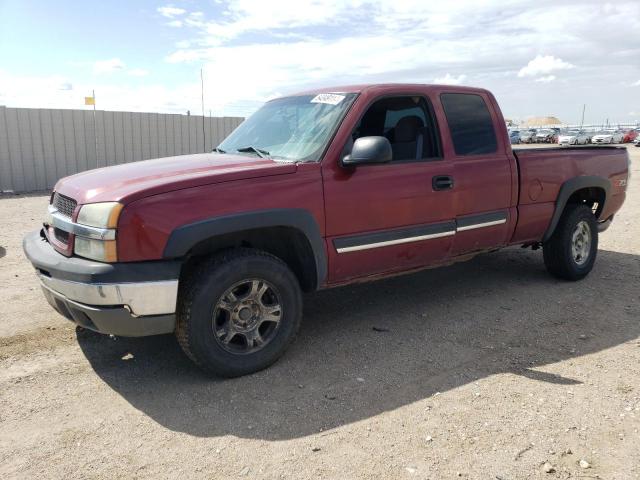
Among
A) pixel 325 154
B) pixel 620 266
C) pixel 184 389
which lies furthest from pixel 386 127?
pixel 620 266

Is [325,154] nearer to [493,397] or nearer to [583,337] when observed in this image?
[493,397]

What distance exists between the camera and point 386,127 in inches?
178

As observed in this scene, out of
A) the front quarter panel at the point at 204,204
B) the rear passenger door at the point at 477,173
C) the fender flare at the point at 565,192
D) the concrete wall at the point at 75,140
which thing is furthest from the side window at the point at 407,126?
the concrete wall at the point at 75,140

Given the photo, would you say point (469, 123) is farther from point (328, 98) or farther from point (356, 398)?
point (356, 398)

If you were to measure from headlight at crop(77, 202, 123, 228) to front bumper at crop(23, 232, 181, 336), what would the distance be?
23 cm

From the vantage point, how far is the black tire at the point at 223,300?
130 inches

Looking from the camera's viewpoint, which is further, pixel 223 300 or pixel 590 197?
pixel 590 197

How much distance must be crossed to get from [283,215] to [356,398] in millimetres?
1251

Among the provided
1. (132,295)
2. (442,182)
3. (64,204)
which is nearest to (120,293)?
(132,295)

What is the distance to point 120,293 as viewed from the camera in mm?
3057

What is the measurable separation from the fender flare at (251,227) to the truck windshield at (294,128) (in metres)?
0.48

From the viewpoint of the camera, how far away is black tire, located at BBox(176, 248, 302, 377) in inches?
130

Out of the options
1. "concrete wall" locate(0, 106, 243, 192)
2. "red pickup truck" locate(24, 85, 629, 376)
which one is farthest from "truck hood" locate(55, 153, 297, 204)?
"concrete wall" locate(0, 106, 243, 192)

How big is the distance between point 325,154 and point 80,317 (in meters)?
1.93
